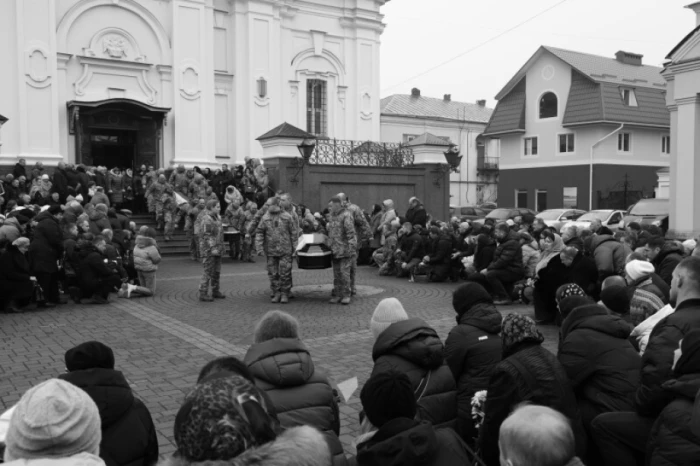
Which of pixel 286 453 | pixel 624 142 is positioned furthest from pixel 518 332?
pixel 624 142

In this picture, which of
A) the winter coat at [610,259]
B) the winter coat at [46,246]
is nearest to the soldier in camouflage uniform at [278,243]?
the winter coat at [46,246]

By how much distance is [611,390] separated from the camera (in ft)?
13.8

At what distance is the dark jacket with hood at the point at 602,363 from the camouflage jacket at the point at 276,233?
26.8 ft

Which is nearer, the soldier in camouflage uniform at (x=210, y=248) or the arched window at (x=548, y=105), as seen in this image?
the soldier in camouflage uniform at (x=210, y=248)

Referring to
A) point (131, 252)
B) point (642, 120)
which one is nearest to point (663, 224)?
point (131, 252)

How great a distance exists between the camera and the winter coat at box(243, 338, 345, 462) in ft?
12.4

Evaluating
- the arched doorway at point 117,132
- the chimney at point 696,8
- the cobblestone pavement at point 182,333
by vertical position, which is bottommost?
the cobblestone pavement at point 182,333

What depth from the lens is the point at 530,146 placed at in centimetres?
4303

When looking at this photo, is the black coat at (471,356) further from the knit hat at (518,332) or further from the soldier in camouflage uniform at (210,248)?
the soldier in camouflage uniform at (210,248)

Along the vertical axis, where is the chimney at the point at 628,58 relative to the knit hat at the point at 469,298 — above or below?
above

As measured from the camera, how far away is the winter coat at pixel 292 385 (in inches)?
149

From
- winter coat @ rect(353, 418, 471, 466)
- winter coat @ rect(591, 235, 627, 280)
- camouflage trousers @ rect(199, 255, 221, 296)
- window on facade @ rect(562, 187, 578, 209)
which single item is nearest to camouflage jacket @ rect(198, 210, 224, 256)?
camouflage trousers @ rect(199, 255, 221, 296)

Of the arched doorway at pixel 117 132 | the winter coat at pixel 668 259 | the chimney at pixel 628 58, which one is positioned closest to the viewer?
the winter coat at pixel 668 259

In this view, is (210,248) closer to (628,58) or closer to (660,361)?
(660,361)
